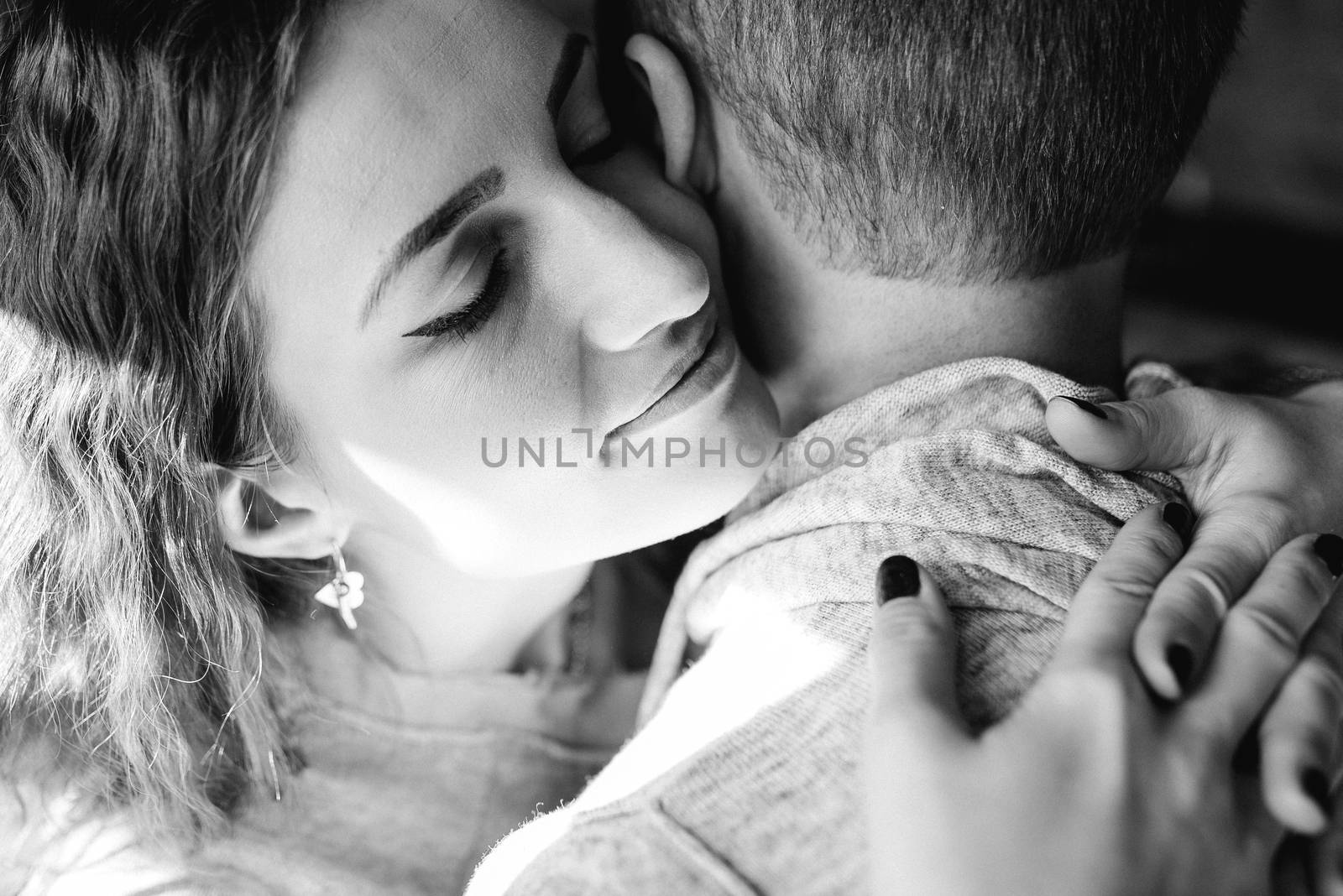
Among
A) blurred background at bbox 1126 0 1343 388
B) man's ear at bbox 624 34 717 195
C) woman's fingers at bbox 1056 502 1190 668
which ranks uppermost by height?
man's ear at bbox 624 34 717 195

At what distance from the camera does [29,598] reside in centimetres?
114

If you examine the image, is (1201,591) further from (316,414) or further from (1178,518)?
(316,414)

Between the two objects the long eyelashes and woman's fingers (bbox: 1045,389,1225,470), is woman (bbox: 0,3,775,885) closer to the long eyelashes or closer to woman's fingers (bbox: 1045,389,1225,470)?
the long eyelashes

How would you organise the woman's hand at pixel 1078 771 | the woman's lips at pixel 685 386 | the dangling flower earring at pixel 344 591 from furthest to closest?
the dangling flower earring at pixel 344 591 < the woman's lips at pixel 685 386 < the woman's hand at pixel 1078 771

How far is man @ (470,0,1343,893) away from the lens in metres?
0.85

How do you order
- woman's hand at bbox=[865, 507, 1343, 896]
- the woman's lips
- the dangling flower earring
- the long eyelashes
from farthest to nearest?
the dangling flower earring < the woman's lips < the long eyelashes < woman's hand at bbox=[865, 507, 1343, 896]

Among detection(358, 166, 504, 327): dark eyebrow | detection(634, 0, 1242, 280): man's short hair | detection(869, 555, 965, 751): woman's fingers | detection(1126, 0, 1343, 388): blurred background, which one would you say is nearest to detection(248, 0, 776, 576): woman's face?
detection(358, 166, 504, 327): dark eyebrow

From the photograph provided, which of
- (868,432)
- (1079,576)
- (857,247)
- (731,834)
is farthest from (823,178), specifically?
(731,834)

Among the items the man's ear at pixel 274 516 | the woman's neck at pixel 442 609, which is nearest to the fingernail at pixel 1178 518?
the woman's neck at pixel 442 609

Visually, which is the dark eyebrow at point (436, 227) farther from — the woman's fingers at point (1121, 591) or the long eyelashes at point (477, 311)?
the woman's fingers at point (1121, 591)

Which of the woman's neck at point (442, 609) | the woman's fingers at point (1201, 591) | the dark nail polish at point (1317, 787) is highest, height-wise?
the woman's fingers at point (1201, 591)

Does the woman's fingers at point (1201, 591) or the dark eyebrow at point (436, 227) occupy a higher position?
the dark eyebrow at point (436, 227)

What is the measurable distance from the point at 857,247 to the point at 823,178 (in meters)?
0.07

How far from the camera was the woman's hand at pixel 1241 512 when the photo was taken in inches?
31.3
